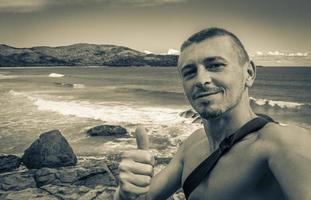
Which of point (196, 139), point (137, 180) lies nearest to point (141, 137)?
point (137, 180)

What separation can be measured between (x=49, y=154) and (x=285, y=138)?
11780 mm

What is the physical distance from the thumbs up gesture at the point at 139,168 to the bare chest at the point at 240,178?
0.50 m

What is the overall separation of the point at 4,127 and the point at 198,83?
20.8 meters

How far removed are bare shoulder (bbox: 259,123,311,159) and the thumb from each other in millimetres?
658

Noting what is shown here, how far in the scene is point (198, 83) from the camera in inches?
98.1

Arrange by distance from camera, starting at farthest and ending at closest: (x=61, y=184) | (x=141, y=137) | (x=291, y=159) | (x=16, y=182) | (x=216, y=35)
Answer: (x=16, y=182)
(x=61, y=184)
(x=216, y=35)
(x=141, y=137)
(x=291, y=159)

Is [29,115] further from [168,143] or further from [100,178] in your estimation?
[100,178]

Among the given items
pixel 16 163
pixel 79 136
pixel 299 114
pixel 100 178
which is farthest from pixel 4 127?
pixel 299 114

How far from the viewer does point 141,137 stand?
7.13ft

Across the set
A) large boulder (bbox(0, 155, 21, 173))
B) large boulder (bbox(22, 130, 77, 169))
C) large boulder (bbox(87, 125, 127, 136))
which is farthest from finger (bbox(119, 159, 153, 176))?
large boulder (bbox(87, 125, 127, 136))

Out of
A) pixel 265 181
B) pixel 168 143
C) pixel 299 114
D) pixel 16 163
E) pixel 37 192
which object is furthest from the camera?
pixel 299 114

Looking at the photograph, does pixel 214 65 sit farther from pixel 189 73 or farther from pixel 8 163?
pixel 8 163

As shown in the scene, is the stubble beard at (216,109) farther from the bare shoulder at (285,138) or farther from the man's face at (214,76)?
the bare shoulder at (285,138)

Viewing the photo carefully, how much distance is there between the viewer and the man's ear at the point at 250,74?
2590 mm
